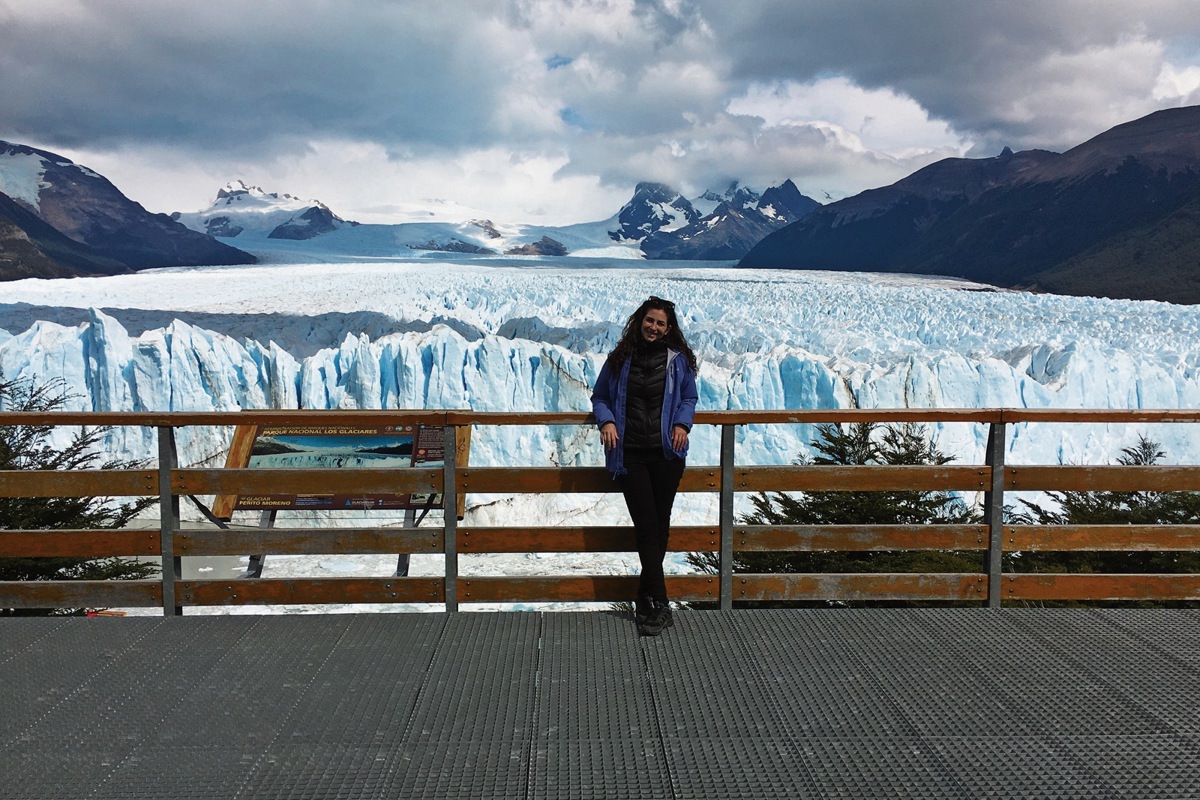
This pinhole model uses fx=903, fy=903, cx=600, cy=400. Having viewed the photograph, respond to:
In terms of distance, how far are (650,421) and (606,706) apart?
3.78 feet

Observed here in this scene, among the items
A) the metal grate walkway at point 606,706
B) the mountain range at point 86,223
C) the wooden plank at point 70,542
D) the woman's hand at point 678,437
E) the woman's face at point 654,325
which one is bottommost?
the metal grate walkway at point 606,706

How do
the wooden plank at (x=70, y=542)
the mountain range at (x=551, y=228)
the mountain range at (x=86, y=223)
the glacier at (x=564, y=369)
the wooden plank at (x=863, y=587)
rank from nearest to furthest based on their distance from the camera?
the wooden plank at (x=70, y=542) → the wooden plank at (x=863, y=587) → the glacier at (x=564, y=369) → the mountain range at (x=86, y=223) → the mountain range at (x=551, y=228)

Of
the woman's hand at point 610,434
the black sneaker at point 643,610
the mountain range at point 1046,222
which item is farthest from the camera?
the mountain range at point 1046,222

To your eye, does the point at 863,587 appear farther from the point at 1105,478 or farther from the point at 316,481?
the point at 316,481

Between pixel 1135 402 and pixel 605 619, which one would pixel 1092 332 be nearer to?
pixel 1135 402

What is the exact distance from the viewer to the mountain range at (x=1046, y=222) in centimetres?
3753

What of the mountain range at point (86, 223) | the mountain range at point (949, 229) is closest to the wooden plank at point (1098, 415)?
the mountain range at point (949, 229)

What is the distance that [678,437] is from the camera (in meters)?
3.68

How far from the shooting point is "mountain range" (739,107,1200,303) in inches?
1478

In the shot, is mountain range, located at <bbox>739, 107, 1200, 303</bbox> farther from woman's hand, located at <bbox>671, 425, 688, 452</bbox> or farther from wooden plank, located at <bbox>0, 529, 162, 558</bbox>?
wooden plank, located at <bbox>0, 529, 162, 558</bbox>

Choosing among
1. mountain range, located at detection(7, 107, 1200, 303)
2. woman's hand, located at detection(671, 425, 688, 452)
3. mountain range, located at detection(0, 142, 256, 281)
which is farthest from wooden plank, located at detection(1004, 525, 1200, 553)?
mountain range, located at detection(0, 142, 256, 281)

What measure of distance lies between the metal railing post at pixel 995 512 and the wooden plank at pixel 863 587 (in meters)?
0.04

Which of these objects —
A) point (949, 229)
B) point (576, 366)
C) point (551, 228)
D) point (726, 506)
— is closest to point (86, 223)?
point (576, 366)

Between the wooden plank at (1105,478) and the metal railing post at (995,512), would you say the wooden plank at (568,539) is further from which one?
the wooden plank at (1105,478)
